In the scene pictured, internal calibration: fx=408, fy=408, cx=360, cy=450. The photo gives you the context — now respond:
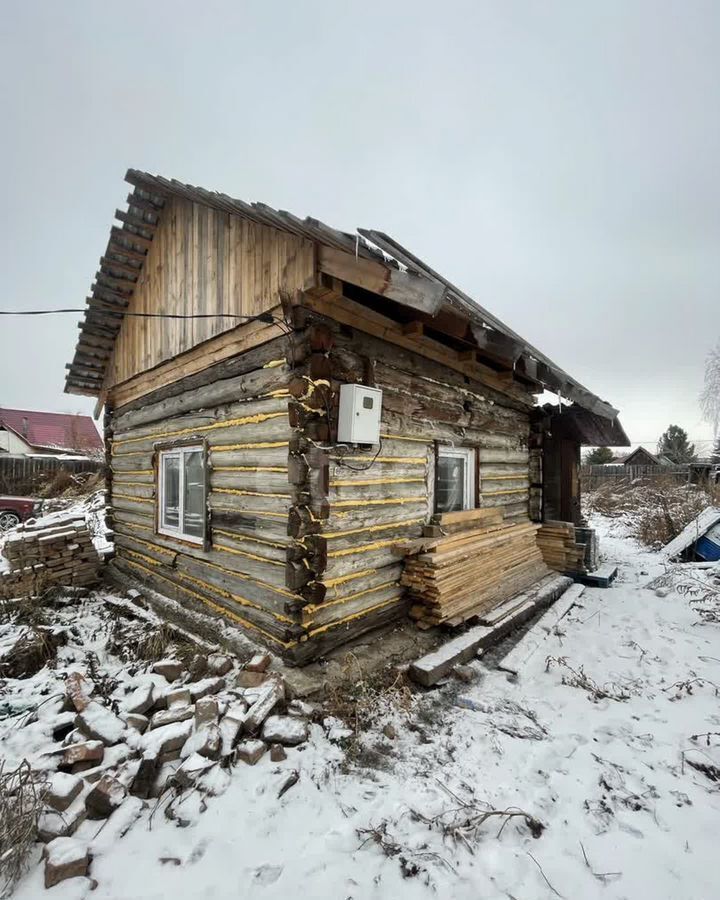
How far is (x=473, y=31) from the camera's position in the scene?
1546cm

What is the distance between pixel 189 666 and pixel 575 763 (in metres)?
3.42

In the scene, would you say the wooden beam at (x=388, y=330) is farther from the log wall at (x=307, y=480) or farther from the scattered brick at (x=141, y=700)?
the scattered brick at (x=141, y=700)

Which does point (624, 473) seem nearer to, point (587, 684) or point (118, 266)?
point (587, 684)

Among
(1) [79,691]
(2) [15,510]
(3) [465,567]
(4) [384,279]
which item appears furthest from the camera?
(2) [15,510]

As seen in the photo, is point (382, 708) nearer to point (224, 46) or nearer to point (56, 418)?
point (224, 46)

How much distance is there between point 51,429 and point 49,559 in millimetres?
29781

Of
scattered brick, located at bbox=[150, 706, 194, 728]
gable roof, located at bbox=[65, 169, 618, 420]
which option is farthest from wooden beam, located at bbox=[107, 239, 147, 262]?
scattered brick, located at bbox=[150, 706, 194, 728]

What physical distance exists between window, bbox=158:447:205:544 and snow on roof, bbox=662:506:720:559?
9.43 m

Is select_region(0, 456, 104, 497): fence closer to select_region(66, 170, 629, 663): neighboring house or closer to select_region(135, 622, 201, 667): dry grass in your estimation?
select_region(66, 170, 629, 663): neighboring house

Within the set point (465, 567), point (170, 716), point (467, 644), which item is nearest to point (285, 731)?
point (170, 716)

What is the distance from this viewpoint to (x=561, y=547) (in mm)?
7602

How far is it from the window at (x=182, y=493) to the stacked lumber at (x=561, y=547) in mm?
6055

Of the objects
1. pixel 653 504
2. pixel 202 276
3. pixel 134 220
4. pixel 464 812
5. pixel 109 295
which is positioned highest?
pixel 134 220

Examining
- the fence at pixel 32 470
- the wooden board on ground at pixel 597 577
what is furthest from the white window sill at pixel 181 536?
the fence at pixel 32 470
